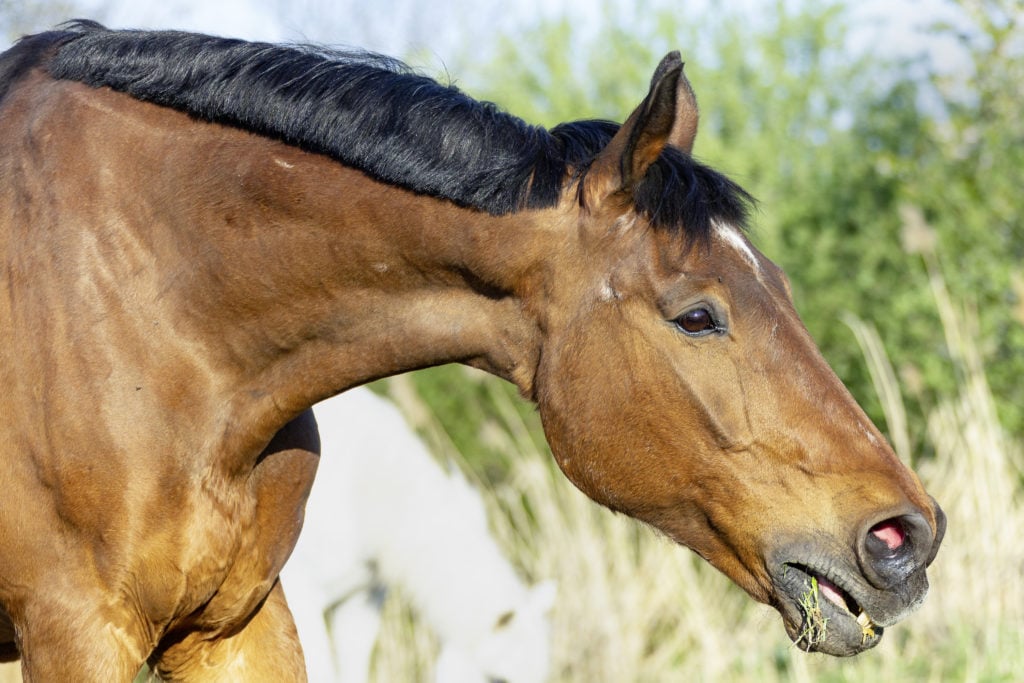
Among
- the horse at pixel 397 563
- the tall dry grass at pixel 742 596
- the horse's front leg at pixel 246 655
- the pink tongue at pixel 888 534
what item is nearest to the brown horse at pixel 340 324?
the pink tongue at pixel 888 534

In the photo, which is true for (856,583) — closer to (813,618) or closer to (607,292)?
(813,618)

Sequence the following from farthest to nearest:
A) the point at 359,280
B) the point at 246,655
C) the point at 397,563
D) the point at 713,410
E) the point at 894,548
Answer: the point at 397,563 → the point at 246,655 → the point at 359,280 → the point at 713,410 → the point at 894,548

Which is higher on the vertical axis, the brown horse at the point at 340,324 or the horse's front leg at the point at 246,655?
the brown horse at the point at 340,324

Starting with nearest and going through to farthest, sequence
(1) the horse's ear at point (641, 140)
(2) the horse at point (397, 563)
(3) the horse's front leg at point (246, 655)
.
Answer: (1) the horse's ear at point (641, 140) < (3) the horse's front leg at point (246, 655) < (2) the horse at point (397, 563)

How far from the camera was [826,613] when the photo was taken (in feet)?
8.56

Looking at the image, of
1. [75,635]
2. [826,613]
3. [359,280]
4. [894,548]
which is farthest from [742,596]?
[75,635]

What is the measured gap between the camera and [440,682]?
461cm

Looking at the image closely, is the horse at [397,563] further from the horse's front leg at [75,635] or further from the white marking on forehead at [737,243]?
the white marking on forehead at [737,243]

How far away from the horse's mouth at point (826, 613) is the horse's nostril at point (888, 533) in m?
0.15

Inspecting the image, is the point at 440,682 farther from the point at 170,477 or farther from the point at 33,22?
the point at 33,22

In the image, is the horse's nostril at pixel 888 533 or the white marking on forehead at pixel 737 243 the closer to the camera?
the horse's nostril at pixel 888 533

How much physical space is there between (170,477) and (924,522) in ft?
5.44

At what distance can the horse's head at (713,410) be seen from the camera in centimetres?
254

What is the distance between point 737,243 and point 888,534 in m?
0.71
